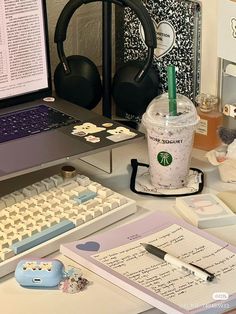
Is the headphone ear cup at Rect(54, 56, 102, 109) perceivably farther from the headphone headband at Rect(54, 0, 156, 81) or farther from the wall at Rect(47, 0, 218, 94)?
the wall at Rect(47, 0, 218, 94)

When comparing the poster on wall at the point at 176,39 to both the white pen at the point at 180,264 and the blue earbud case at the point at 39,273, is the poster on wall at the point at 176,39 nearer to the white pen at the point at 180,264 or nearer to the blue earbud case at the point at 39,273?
the white pen at the point at 180,264

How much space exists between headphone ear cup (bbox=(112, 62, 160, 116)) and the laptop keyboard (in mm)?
143

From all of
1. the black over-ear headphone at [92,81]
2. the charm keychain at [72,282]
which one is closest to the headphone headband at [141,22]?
the black over-ear headphone at [92,81]

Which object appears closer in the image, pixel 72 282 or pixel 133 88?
pixel 72 282

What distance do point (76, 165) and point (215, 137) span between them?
0.27 meters

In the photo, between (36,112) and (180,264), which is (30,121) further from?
(180,264)

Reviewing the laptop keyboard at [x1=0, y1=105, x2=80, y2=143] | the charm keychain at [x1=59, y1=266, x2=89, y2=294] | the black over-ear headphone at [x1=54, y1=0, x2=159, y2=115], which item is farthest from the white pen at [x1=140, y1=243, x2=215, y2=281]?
the black over-ear headphone at [x1=54, y1=0, x2=159, y2=115]

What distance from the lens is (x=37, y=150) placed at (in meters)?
1.33

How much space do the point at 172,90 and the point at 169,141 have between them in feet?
0.28

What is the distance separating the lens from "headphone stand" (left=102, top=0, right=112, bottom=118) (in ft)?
5.06

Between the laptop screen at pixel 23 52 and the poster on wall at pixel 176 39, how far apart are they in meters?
0.20

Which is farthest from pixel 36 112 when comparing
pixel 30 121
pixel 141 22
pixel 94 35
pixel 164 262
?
pixel 164 262

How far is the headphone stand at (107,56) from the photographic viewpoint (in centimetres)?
154

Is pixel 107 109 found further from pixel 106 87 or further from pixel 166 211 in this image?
pixel 166 211
